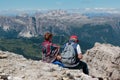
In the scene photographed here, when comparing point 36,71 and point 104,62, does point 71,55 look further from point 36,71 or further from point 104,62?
point 104,62

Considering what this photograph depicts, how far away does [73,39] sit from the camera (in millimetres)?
19156

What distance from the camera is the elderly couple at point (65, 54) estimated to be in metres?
19.1

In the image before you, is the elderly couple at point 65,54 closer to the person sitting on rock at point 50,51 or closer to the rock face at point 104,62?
the person sitting on rock at point 50,51

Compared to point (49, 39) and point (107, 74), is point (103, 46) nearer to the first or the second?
point (107, 74)

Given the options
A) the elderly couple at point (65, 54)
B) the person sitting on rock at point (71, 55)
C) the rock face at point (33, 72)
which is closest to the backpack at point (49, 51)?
the elderly couple at point (65, 54)

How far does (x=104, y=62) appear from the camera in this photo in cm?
2767

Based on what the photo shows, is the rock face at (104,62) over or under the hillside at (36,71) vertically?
under

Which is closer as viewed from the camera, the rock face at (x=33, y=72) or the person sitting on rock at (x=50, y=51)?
the rock face at (x=33, y=72)

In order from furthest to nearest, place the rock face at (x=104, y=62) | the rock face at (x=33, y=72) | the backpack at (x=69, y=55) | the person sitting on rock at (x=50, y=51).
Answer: the rock face at (x=104, y=62), the person sitting on rock at (x=50, y=51), the backpack at (x=69, y=55), the rock face at (x=33, y=72)

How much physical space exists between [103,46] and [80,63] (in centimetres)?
1098

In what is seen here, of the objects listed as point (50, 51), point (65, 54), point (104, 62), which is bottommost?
point (104, 62)

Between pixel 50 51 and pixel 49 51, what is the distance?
0.06 metres

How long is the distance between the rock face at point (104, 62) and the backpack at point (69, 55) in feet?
19.4

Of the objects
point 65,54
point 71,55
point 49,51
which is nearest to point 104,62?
point 65,54
